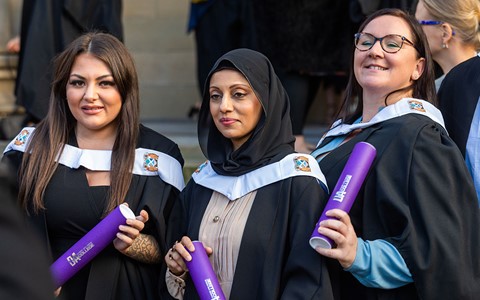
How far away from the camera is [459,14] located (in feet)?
12.1

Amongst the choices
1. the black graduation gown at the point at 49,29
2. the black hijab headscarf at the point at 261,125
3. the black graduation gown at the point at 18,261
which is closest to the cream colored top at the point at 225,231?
the black hijab headscarf at the point at 261,125

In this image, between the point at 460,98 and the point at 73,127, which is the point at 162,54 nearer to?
the point at 73,127

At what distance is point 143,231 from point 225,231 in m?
0.57

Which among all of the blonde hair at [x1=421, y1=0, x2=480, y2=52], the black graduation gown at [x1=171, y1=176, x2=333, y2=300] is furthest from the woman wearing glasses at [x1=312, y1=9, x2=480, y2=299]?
the blonde hair at [x1=421, y1=0, x2=480, y2=52]

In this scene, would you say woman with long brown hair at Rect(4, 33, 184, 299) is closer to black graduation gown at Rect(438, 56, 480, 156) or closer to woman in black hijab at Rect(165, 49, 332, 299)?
woman in black hijab at Rect(165, 49, 332, 299)

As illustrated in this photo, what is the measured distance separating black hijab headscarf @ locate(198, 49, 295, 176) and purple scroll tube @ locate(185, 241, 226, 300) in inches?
14.0

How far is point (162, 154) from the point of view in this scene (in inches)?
A: 143

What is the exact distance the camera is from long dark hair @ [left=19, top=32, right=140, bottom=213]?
11.4 ft

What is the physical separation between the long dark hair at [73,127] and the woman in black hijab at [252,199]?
33cm

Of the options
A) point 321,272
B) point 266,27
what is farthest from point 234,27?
point 321,272

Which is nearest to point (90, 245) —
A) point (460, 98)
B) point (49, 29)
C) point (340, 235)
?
point (340, 235)

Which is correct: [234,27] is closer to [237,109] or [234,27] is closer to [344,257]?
[237,109]

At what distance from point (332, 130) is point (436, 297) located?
90 centimetres

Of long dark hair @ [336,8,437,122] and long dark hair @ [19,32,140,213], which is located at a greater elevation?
long dark hair @ [336,8,437,122]
